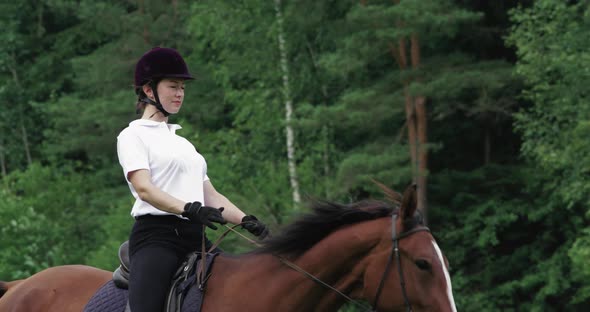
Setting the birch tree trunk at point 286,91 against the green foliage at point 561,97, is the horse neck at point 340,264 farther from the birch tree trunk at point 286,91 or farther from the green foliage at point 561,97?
the birch tree trunk at point 286,91

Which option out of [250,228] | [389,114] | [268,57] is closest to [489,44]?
[389,114]

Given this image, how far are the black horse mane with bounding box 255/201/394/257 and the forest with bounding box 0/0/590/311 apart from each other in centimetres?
1296

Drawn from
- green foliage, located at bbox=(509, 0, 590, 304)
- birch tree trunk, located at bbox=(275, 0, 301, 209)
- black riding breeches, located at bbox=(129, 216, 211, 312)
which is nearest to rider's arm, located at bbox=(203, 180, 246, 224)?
black riding breeches, located at bbox=(129, 216, 211, 312)

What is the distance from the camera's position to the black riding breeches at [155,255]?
212 inches

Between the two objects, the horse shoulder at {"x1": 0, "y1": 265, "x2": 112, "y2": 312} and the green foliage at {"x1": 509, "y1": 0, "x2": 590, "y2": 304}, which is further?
the green foliage at {"x1": 509, "y1": 0, "x2": 590, "y2": 304}

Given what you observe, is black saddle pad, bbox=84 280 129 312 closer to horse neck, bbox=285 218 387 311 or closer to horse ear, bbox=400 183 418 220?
horse neck, bbox=285 218 387 311

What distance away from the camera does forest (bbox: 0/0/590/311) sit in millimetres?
22297

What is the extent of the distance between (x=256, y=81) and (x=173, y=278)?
2488 centimetres

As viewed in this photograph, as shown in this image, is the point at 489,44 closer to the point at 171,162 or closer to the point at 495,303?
the point at 495,303

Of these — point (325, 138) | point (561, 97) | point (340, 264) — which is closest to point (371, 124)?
point (325, 138)

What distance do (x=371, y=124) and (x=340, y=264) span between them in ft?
59.5

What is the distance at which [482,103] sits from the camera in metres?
24.3

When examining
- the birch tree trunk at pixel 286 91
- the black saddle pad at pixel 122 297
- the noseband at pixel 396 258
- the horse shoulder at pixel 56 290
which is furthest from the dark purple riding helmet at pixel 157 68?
the birch tree trunk at pixel 286 91

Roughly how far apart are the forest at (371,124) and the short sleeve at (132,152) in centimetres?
1303
